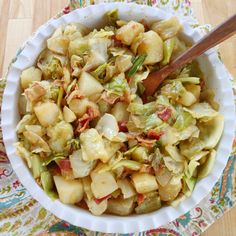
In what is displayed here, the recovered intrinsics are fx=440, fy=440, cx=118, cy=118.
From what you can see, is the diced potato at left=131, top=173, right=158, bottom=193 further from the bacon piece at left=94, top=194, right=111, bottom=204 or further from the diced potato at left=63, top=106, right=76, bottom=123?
the diced potato at left=63, top=106, right=76, bottom=123

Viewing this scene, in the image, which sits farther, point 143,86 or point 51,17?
point 51,17

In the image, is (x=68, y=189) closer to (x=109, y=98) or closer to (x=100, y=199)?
(x=100, y=199)

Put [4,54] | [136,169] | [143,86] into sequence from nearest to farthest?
[136,169]
[143,86]
[4,54]

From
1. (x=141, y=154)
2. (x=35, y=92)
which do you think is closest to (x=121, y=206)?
(x=141, y=154)

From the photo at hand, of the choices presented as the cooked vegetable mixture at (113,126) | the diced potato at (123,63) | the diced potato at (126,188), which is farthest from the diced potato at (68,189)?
A: the diced potato at (123,63)

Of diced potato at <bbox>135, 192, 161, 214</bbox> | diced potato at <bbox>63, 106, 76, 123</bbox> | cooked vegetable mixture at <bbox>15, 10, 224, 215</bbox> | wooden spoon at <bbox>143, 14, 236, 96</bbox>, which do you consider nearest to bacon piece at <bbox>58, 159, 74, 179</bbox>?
cooked vegetable mixture at <bbox>15, 10, 224, 215</bbox>

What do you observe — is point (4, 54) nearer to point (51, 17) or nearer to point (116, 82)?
point (51, 17)

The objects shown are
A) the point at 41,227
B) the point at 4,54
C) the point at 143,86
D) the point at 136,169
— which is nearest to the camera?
the point at 136,169

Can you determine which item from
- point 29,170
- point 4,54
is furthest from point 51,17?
point 29,170
